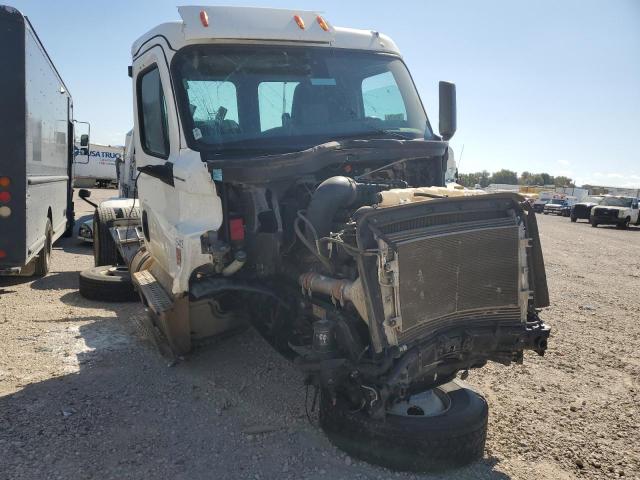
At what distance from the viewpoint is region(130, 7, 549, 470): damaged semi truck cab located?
126 inches

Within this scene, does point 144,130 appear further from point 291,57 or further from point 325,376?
point 325,376

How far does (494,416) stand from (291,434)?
60.8 inches

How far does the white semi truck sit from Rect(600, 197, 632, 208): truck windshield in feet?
98.7

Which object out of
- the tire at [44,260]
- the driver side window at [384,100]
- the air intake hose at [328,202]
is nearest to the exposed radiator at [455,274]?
the air intake hose at [328,202]

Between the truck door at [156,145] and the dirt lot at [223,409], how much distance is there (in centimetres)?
113

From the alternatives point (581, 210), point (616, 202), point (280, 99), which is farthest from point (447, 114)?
point (581, 210)

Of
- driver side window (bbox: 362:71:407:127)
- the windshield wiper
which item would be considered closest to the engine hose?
the windshield wiper

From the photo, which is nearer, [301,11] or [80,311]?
[301,11]

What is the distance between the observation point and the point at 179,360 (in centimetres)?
520

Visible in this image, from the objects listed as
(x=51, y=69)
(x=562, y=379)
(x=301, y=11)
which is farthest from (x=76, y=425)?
(x=51, y=69)

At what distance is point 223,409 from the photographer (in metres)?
4.27

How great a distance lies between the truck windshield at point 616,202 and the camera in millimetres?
31047

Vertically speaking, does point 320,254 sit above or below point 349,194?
below

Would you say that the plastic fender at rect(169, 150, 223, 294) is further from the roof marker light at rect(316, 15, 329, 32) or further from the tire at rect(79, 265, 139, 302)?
the tire at rect(79, 265, 139, 302)
